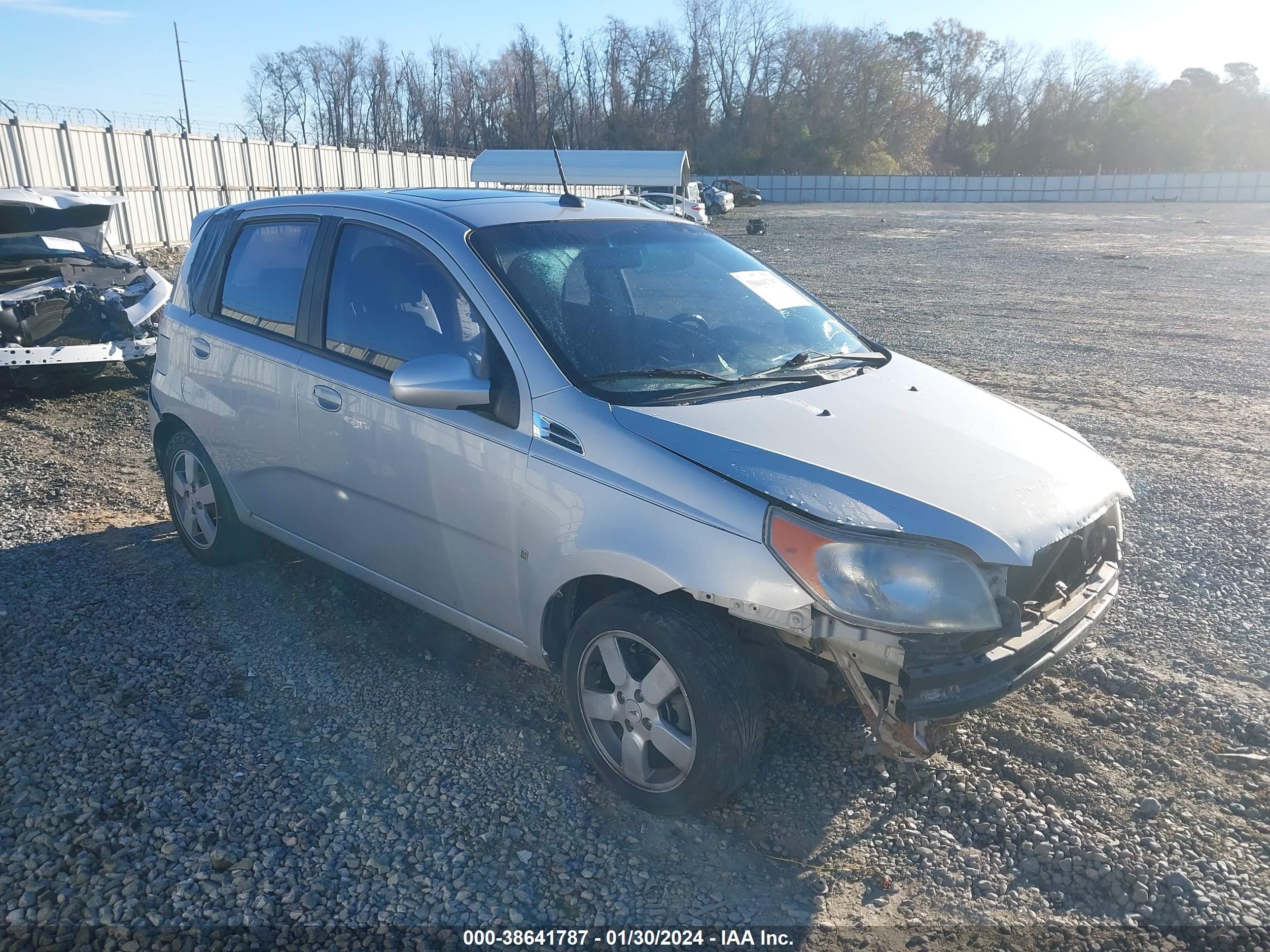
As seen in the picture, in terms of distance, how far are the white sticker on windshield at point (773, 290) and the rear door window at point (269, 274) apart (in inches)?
75.8

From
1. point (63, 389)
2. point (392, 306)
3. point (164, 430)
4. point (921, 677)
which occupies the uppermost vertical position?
point (392, 306)

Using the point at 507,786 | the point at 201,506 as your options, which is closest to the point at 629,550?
the point at 507,786

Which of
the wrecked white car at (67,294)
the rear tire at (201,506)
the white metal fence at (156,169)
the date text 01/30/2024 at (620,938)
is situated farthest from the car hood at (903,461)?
the white metal fence at (156,169)

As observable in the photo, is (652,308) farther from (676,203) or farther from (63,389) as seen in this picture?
(676,203)

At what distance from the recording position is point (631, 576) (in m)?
2.84

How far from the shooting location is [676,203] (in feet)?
112

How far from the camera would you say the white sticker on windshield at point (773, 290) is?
4.12 m

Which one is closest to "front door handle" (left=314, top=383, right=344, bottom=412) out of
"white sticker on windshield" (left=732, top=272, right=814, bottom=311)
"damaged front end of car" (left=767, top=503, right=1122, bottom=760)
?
"white sticker on windshield" (left=732, top=272, right=814, bottom=311)

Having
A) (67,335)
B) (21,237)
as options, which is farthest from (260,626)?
(21,237)

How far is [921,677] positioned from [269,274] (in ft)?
11.2

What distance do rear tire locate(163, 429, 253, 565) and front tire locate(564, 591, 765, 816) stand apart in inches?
96.9

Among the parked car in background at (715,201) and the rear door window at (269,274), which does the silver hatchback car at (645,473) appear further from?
the parked car in background at (715,201)

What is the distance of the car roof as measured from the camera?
149 inches

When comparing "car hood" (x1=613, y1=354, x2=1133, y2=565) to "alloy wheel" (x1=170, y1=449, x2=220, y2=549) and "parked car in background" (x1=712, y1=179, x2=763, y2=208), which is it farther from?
"parked car in background" (x1=712, y1=179, x2=763, y2=208)
